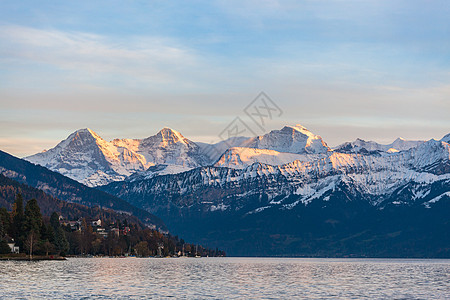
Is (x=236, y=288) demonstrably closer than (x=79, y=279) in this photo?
Yes

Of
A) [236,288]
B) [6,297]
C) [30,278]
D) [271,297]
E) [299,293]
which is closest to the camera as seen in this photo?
[6,297]

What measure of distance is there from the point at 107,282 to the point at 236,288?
25095 mm

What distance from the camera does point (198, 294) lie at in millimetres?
125250

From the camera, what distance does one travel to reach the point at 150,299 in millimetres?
114500

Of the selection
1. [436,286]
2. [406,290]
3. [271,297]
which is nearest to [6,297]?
[271,297]

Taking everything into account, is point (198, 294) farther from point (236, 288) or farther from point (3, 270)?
point (3, 270)

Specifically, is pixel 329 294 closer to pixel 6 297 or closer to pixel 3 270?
pixel 6 297

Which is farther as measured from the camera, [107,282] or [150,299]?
[107,282]

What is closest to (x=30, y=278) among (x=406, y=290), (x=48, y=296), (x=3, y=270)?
(x=3, y=270)

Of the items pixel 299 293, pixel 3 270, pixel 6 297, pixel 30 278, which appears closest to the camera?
pixel 6 297

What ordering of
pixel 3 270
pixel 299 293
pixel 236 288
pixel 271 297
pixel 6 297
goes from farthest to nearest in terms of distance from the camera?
1. pixel 3 270
2. pixel 236 288
3. pixel 299 293
4. pixel 271 297
5. pixel 6 297

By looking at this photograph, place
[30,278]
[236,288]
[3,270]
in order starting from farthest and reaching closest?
1. [3,270]
2. [30,278]
3. [236,288]

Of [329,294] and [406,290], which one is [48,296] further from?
[406,290]

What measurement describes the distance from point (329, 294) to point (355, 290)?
35.0 ft
